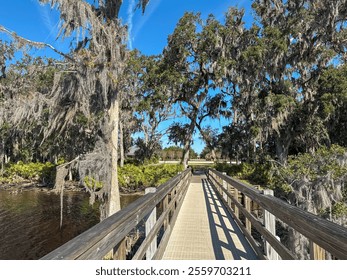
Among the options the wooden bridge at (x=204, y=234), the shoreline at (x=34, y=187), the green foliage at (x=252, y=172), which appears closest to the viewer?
the wooden bridge at (x=204, y=234)

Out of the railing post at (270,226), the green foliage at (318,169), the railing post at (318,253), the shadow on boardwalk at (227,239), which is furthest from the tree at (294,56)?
the railing post at (318,253)

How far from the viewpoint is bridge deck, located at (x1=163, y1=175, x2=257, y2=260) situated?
3.62m

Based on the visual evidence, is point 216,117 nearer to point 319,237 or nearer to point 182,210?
point 182,210

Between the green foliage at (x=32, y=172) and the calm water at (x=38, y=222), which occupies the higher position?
the green foliage at (x=32, y=172)

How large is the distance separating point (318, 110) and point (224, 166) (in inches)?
301

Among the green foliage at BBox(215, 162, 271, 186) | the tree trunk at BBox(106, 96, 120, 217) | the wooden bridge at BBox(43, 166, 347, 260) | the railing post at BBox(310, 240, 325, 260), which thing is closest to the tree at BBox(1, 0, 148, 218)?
the tree trunk at BBox(106, 96, 120, 217)

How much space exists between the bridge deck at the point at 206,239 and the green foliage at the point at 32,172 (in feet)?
64.3

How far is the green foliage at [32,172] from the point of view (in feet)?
77.4

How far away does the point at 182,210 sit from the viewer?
682cm

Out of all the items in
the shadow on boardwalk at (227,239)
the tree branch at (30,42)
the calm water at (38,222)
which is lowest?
the calm water at (38,222)

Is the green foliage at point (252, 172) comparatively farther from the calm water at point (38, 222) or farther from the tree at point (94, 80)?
the tree at point (94, 80)

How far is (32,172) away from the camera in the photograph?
24.9 meters

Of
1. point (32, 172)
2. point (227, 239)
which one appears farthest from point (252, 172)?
point (32, 172)

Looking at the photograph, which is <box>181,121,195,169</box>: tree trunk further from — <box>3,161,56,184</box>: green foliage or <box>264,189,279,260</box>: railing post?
<box>264,189,279,260</box>: railing post
